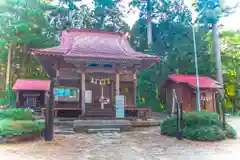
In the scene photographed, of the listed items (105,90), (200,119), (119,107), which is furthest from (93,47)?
(200,119)

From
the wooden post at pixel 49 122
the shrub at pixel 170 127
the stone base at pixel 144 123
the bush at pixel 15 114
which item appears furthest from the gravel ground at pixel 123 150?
the stone base at pixel 144 123

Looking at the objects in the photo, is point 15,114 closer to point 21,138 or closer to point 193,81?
point 21,138

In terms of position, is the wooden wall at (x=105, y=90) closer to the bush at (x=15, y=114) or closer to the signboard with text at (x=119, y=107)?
the signboard with text at (x=119, y=107)

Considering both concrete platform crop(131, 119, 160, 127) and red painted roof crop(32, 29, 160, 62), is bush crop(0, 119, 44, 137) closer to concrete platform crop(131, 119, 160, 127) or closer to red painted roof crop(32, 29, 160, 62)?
red painted roof crop(32, 29, 160, 62)

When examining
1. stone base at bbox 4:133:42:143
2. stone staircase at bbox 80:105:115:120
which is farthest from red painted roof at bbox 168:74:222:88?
stone base at bbox 4:133:42:143

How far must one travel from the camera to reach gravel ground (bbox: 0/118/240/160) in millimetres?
5895

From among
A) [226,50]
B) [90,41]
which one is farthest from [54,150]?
[226,50]

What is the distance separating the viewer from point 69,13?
29297 millimetres

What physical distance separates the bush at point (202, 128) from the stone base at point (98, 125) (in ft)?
8.14

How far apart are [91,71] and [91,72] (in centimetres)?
15

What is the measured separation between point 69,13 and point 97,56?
19198 millimetres

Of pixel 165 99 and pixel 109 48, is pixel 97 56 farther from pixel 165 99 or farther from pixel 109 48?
pixel 165 99

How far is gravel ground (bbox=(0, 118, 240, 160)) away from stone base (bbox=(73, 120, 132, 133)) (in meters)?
2.68

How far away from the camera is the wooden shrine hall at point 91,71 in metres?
12.7
